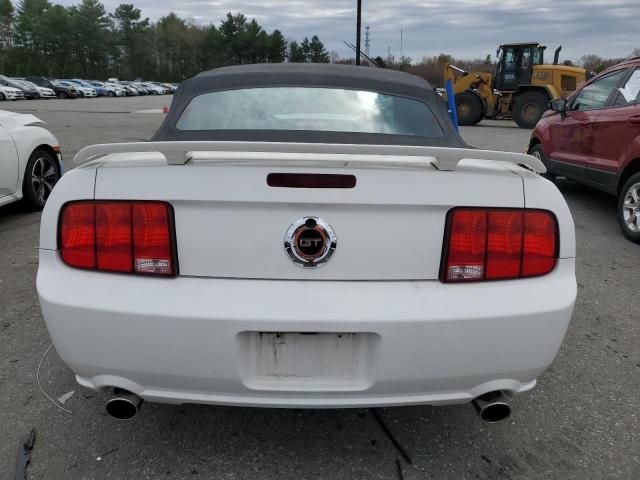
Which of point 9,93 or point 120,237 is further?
point 9,93

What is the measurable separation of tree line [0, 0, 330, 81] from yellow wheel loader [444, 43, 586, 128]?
240 ft

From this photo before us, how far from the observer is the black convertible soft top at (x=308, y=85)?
2533 mm

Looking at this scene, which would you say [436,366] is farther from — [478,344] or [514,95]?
[514,95]

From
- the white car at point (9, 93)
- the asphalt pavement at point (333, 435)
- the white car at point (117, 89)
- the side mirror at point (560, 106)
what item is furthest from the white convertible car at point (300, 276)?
the white car at point (117, 89)

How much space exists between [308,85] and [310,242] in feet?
4.65

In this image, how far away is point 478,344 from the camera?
5.81 ft

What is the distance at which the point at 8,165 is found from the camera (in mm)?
5039

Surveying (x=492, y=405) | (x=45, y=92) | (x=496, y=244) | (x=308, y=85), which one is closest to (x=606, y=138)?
(x=308, y=85)

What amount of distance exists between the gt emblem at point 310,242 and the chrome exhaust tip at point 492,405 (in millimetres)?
786

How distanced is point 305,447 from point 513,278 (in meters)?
1.08

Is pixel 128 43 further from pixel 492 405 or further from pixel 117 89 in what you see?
pixel 492 405

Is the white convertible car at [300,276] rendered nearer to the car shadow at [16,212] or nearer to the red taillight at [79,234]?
the red taillight at [79,234]

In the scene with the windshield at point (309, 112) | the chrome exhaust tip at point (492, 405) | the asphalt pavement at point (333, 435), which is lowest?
the asphalt pavement at point (333, 435)

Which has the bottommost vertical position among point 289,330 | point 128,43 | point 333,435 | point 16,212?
point 333,435
